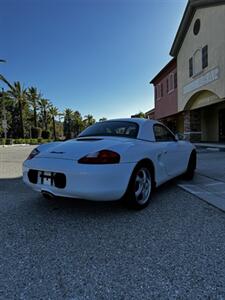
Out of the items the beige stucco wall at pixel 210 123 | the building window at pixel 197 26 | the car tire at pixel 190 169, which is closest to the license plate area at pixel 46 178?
the car tire at pixel 190 169

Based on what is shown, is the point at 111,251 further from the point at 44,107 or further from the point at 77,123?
the point at 77,123

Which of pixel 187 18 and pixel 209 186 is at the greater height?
pixel 187 18

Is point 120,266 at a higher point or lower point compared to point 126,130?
lower

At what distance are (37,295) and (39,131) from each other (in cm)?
4760

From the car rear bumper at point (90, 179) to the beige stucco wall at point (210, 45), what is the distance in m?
11.3

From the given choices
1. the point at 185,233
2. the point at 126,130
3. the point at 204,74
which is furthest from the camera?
the point at 204,74

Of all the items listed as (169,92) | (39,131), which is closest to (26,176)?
(169,92)

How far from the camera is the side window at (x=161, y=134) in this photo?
4.44 meters

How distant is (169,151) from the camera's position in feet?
14.8

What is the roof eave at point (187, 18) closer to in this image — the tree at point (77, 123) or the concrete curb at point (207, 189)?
the concrete curb at point (207, 189)

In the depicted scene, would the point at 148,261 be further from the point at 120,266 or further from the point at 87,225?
the point at 87,225

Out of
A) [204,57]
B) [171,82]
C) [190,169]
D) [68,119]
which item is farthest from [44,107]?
[190,169]

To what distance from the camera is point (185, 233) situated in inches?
113

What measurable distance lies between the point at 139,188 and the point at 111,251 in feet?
4.58
